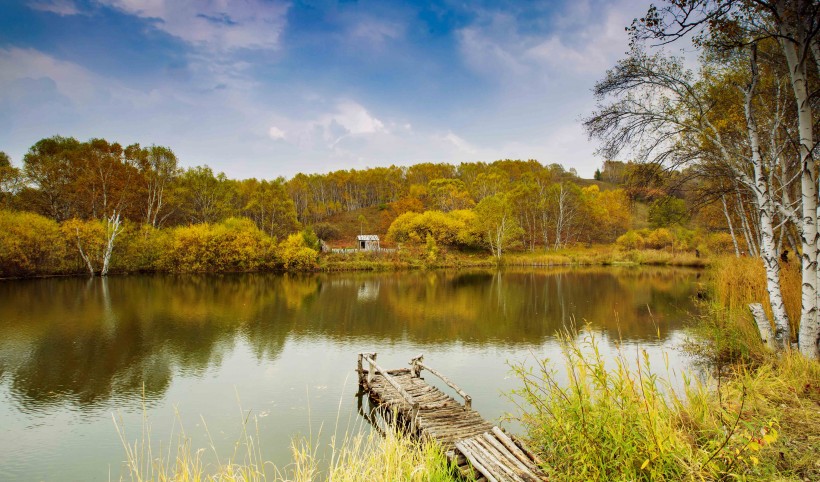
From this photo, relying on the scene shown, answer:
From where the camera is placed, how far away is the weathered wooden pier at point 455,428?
5.91m

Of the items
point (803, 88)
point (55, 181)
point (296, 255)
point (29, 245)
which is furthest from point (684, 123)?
point (55, 181)

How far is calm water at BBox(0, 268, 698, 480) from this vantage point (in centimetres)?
919

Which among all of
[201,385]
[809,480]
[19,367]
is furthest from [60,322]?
[809,480]

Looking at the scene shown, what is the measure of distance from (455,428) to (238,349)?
34.4 ft

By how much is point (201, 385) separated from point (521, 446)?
9.48 meters

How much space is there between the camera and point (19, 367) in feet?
42.9

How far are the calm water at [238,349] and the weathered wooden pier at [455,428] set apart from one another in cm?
86

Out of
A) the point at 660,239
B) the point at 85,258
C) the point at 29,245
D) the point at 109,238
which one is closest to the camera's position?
the point at 29,245

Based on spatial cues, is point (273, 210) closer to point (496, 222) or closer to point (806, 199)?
point (496, 222)

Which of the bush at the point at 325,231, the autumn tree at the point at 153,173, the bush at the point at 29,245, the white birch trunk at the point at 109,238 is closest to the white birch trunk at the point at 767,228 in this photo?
the bush at the point at 29,245

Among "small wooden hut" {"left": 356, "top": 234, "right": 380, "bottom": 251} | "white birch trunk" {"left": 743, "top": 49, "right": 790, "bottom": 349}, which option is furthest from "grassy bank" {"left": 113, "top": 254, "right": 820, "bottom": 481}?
"small wooden hut" {"left": 356, "top": 234, "right": 380, "bottom": 251}

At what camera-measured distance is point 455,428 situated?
815 centimetres

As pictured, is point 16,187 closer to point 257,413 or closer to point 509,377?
point 257,413

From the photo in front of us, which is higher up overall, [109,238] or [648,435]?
[109,238]
